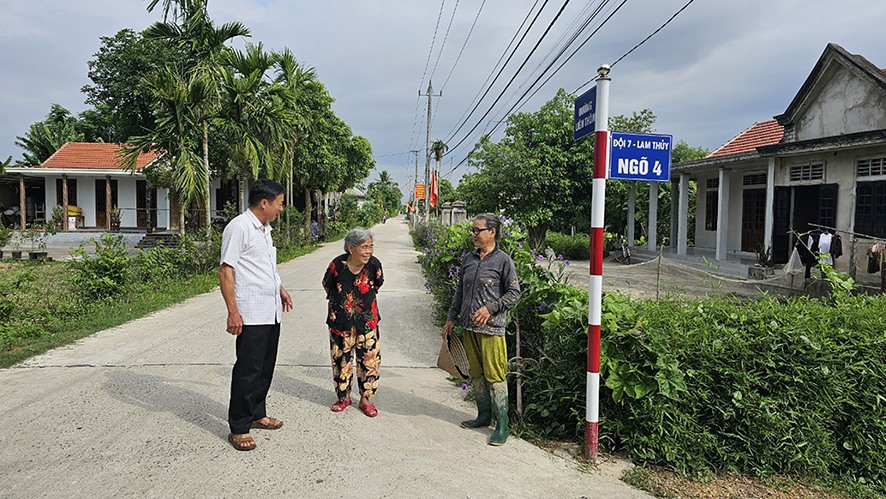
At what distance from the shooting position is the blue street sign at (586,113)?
11.9 ft

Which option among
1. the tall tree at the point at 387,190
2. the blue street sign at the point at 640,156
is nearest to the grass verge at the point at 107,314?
the blue street sign at the point at 640,156

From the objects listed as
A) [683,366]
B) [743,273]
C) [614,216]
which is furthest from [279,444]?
[614,216]

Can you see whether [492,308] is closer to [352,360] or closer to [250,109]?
A: [352,360]

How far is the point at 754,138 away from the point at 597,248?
50.2ft

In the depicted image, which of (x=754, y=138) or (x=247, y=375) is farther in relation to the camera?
(x=754, y=138)

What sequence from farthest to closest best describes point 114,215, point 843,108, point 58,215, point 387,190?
point 387,190, point 58,215, point 114,215, point 843,108

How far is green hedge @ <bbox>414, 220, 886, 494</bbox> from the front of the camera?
345 centimetres

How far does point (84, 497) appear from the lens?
10.1ft

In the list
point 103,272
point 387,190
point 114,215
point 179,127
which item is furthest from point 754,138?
point 387,190

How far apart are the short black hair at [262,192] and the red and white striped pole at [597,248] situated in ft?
7.33

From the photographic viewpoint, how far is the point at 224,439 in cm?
390

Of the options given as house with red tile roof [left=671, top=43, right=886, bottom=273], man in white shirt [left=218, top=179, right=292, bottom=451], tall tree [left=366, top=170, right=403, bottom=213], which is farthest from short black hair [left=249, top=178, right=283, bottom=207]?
tall tree [left=366, top=170, right=403, bottom=213]

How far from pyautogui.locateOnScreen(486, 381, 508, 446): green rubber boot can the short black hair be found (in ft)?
6.88

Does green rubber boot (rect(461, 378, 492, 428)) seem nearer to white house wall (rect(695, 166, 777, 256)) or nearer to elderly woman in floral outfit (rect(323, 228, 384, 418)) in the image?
elderly woman in floral outfit (rect(323, 228, 384, 418))
